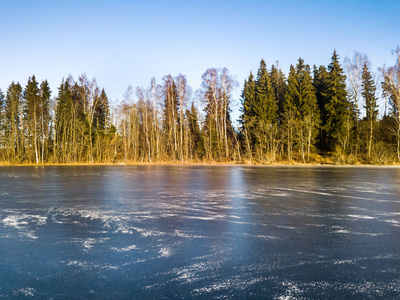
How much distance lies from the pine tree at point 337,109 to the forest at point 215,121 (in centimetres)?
14

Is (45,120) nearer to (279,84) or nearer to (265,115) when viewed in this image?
(265,115)

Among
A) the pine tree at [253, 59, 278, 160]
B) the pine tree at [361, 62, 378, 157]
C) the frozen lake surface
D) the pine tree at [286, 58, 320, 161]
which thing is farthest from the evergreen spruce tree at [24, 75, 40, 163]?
the pine tree at [361, 62, 378, 157]

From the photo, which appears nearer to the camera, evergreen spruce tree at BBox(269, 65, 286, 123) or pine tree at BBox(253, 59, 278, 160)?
pine tree at BBox(253, 59, 278, 160)

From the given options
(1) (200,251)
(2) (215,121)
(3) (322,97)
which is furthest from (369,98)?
(1) (200,251)

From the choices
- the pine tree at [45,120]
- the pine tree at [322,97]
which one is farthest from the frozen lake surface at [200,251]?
the pine tree at [45,120]

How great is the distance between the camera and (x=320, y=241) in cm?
439

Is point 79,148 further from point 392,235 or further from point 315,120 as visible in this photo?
point 392,235

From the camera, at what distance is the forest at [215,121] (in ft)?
131

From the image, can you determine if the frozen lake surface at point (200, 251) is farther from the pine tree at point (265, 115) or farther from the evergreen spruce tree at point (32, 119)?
the evergreen spruce tree at point (32, 119)

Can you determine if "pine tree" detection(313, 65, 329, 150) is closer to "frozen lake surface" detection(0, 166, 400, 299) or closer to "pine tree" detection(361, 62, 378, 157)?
"pine tree" detection(361, 62, 378, 157)

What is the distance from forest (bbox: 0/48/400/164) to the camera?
3981cm

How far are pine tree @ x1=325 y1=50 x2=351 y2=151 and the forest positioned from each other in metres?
0.14

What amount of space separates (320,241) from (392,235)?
137 cm

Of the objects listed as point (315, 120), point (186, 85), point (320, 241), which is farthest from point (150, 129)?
point (320, 241)
